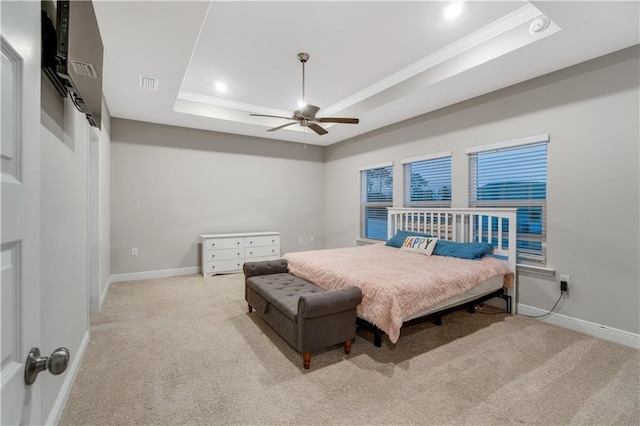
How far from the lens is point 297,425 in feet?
5.44

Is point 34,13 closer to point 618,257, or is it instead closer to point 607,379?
point 607,379

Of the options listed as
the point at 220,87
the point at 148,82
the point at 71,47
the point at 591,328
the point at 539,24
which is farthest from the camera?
the point at 220,87

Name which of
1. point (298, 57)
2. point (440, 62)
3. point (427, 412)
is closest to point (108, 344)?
point (427, 412)

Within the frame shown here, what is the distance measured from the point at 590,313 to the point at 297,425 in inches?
118

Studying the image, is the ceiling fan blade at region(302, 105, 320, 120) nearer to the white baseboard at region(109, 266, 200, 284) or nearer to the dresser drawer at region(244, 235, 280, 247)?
the dresser drawer at region(244, 235, 280, 247)

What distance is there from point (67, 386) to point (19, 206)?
199 cm

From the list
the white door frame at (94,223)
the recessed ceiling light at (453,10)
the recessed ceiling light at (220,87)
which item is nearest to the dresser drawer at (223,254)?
the white door frame at (94,223)

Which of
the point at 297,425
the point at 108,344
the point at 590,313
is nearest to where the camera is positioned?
the point at 297,425

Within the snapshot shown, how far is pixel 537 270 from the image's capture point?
3229mm

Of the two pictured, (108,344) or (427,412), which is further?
(108,344)

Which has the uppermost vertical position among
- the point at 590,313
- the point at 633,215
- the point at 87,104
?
the point at 87,104

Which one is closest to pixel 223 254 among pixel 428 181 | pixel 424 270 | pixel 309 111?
pixel 309 111

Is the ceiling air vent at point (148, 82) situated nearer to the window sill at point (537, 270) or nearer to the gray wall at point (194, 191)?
the gray wall at point (194, 191)

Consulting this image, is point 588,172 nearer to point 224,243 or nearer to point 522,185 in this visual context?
point 522,185
